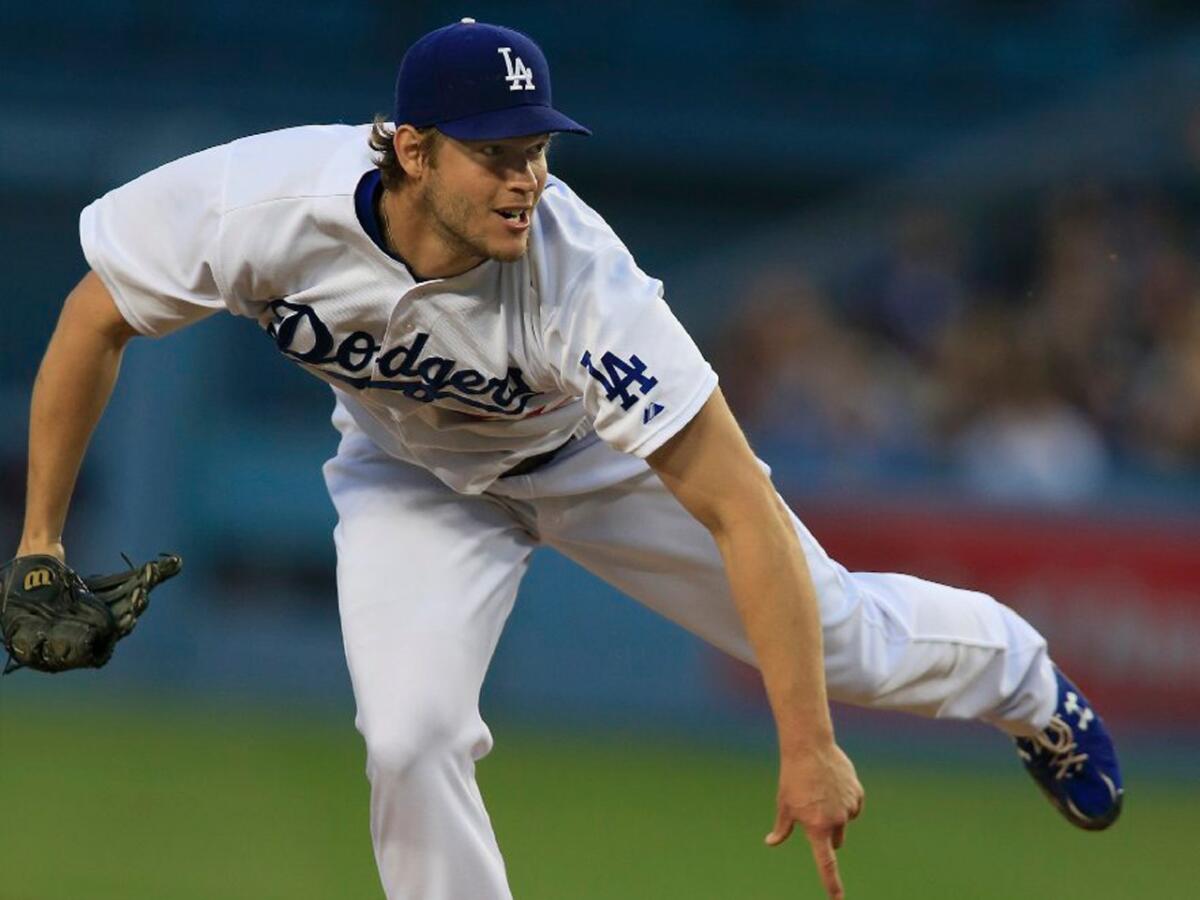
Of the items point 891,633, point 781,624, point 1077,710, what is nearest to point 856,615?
point 891,633

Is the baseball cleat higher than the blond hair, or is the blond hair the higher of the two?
the blond hair

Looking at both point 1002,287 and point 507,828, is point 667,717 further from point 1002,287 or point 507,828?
point 1002,287

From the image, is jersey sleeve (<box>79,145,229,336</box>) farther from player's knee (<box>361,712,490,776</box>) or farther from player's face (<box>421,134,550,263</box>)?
player's knee (<box>361,712,490,776</box>)

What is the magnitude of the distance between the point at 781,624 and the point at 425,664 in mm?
913

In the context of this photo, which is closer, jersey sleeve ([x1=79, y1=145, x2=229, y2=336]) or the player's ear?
the player's ear

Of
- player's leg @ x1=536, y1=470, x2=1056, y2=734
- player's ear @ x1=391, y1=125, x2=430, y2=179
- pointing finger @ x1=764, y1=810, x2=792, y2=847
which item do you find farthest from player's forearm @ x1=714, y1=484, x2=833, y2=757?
player's ear @ x1=391, y1=125, x2=430, y2=179

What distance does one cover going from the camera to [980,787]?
8250 millimetres

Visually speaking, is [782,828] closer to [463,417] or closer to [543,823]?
[463,417]

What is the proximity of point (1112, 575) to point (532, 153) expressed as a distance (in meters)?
5.53

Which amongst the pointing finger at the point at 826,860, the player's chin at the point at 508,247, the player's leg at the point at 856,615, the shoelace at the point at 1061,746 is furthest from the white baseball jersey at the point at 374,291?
the shoelace at the point at 1061,746

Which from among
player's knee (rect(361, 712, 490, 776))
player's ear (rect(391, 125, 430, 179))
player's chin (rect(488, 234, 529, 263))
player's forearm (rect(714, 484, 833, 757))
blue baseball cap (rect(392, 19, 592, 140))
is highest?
blue baseball cap (rect(392, 19, 592, 140))

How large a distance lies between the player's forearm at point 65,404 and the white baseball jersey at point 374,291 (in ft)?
0.37

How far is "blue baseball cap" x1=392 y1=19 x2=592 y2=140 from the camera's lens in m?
4.04

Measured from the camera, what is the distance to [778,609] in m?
3.96
